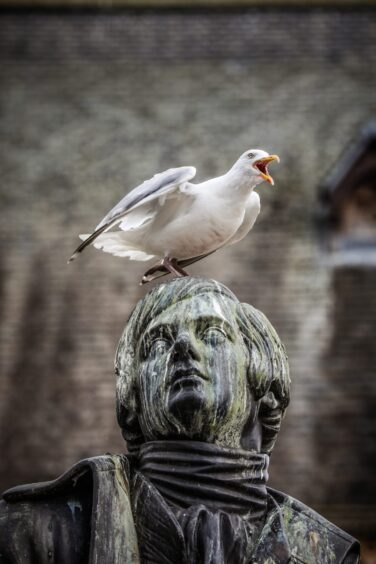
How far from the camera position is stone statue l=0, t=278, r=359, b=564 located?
108 inches

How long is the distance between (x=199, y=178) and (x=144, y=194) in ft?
25.8

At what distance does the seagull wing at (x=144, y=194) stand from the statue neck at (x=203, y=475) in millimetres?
825

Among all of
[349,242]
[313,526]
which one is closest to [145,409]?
[313,526]

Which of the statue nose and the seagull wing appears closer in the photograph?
the statue nose

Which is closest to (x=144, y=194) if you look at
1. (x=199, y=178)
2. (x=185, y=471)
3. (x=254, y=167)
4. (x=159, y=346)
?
(x=254, y=167)

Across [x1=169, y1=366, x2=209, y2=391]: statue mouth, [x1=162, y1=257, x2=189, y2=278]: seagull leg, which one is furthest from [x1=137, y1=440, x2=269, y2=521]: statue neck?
[x1=162, y1=257, x2=189, y2=278]: seagull leg

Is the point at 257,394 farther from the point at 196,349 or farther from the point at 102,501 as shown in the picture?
the point at 102,501

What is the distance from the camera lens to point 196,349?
289 centimetres

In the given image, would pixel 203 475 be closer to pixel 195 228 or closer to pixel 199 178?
pixel 195 228

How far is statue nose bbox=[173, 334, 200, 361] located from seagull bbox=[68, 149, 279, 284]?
658mm

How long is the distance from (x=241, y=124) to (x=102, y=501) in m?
9.57

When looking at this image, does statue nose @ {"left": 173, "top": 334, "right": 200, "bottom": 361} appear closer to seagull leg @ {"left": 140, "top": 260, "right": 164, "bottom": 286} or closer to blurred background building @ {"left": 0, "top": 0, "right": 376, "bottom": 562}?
seagull leg @ {"left": 140, "top": 260, "right": 164, "bottom": 286}

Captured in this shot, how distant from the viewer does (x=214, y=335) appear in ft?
9.61

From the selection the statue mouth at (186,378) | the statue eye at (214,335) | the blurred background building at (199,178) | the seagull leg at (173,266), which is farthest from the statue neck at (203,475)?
the blurred background building at (199,178)
